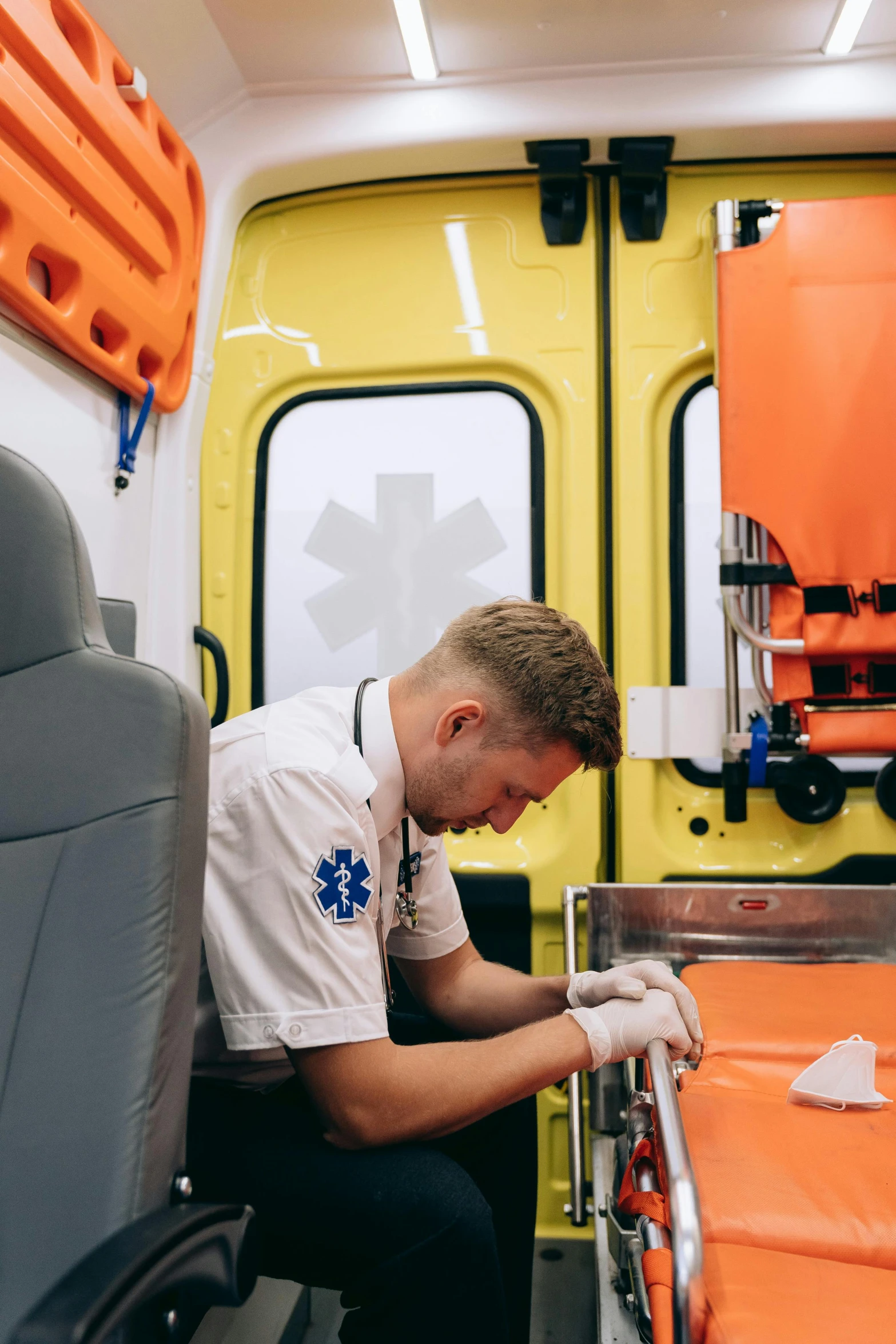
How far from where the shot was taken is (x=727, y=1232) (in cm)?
108

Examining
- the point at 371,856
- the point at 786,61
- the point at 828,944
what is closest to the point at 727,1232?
the point at 371,856

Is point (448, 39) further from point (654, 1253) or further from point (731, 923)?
point (654, 1253)

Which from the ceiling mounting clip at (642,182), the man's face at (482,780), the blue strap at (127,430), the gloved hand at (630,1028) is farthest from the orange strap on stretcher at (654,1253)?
the ceiling mounting clip at (642,182)

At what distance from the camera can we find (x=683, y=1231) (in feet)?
3.05

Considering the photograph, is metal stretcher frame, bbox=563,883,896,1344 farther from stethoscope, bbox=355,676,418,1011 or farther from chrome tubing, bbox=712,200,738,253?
chrome tubing, bbox=712,200,738,253

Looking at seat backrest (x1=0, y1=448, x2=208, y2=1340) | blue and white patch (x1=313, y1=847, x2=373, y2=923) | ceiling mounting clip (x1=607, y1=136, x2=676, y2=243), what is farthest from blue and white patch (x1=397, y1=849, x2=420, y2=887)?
ceiling mounting clip (x1=607, y1=136, x2=676, y2=243)

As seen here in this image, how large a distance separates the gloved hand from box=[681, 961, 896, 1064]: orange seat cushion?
14cm

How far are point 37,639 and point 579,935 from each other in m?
1.68

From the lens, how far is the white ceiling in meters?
2.09

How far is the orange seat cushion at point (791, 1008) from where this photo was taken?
1555 mm

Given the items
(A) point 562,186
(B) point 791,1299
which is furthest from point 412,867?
(A) point 562,186

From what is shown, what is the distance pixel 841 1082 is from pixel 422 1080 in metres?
0.65

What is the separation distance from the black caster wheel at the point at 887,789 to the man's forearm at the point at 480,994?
3.40ft

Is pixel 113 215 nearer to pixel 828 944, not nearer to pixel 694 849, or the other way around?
pixel 694 849
